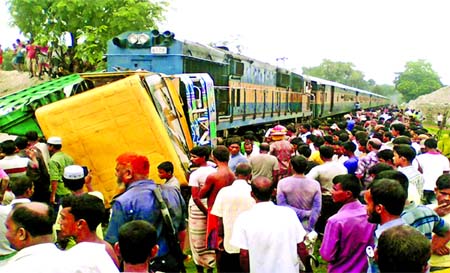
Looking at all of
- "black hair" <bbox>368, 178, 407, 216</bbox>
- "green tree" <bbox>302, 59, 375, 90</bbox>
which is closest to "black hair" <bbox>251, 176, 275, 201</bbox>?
"black hair" <bbox>368, 178, 407, 216</bbox>

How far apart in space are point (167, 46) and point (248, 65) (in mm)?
6004

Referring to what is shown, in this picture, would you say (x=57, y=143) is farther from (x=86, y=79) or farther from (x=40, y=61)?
(x=40, y=61)

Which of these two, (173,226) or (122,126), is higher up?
(122,126)

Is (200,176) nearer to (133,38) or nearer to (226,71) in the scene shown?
(133,38)

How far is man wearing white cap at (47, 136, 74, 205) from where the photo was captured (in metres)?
7.38

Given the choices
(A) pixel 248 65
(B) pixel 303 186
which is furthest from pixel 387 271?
(A) pixel 248 65

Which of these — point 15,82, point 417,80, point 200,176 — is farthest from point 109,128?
point 417,80

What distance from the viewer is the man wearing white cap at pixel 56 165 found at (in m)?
7.38

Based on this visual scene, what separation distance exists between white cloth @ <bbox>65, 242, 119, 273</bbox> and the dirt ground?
21868 millimetres

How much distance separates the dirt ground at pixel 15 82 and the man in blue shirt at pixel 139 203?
67.2 feet

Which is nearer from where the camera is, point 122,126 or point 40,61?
point 122,126

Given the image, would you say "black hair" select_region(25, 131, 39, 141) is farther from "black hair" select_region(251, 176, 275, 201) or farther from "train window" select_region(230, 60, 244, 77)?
"train window" select_region(230, 60, 244, 77)

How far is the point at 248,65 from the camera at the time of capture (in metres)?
18.7

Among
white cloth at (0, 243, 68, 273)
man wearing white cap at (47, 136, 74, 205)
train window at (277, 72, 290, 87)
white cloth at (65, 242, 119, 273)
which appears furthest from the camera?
train window at (277, 72, 290, 87)
